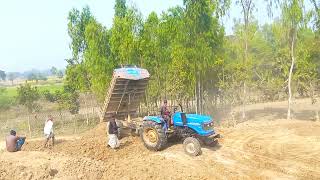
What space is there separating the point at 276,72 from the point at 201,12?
25421 mm

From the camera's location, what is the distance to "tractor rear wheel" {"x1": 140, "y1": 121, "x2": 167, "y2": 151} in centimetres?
1528

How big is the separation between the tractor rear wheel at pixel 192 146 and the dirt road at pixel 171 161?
24 cm

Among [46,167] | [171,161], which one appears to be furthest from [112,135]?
[46,167]

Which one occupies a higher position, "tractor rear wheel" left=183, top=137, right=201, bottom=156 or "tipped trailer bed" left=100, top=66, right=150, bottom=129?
"tipped trailer bed" left=100, top=66, right=150, bottom=129

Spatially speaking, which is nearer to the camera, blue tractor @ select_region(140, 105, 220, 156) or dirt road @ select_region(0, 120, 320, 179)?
dirt road @ select_region(0, 120, 320, 179)

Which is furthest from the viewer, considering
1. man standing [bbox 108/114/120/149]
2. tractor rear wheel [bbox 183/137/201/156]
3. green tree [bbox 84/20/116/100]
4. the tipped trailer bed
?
green tree [bbox 84/20/116/100]

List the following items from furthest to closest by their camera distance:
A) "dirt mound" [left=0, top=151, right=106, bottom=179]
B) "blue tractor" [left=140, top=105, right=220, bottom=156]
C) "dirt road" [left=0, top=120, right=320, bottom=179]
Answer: "blue tractor" [left=140, top=105, right=220, bottom=156]
"dirt road" [left=0, top=120, right=320, bottom=179]
"dirt mound" [left=0, top=151, right=106, bottom=179]

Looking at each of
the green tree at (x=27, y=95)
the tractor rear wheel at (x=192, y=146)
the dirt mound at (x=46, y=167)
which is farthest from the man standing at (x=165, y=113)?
the green tree at (x=27, y=95)

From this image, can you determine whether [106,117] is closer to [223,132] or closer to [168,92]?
[223,132]

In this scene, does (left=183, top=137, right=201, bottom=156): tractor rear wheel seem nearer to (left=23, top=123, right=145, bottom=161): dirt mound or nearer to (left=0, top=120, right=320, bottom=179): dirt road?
(left=0, top=120, right=320, bottom=179): dirt road

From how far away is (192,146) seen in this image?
48.5 feet

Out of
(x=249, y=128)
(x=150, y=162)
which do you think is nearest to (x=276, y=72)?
(x=249, y=128)

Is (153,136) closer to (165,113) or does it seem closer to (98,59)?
(165,113)

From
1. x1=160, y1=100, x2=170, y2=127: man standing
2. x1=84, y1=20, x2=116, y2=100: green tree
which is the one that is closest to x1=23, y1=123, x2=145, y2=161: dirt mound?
x1=160, y1=100, x2=170, y2=127: man standing
